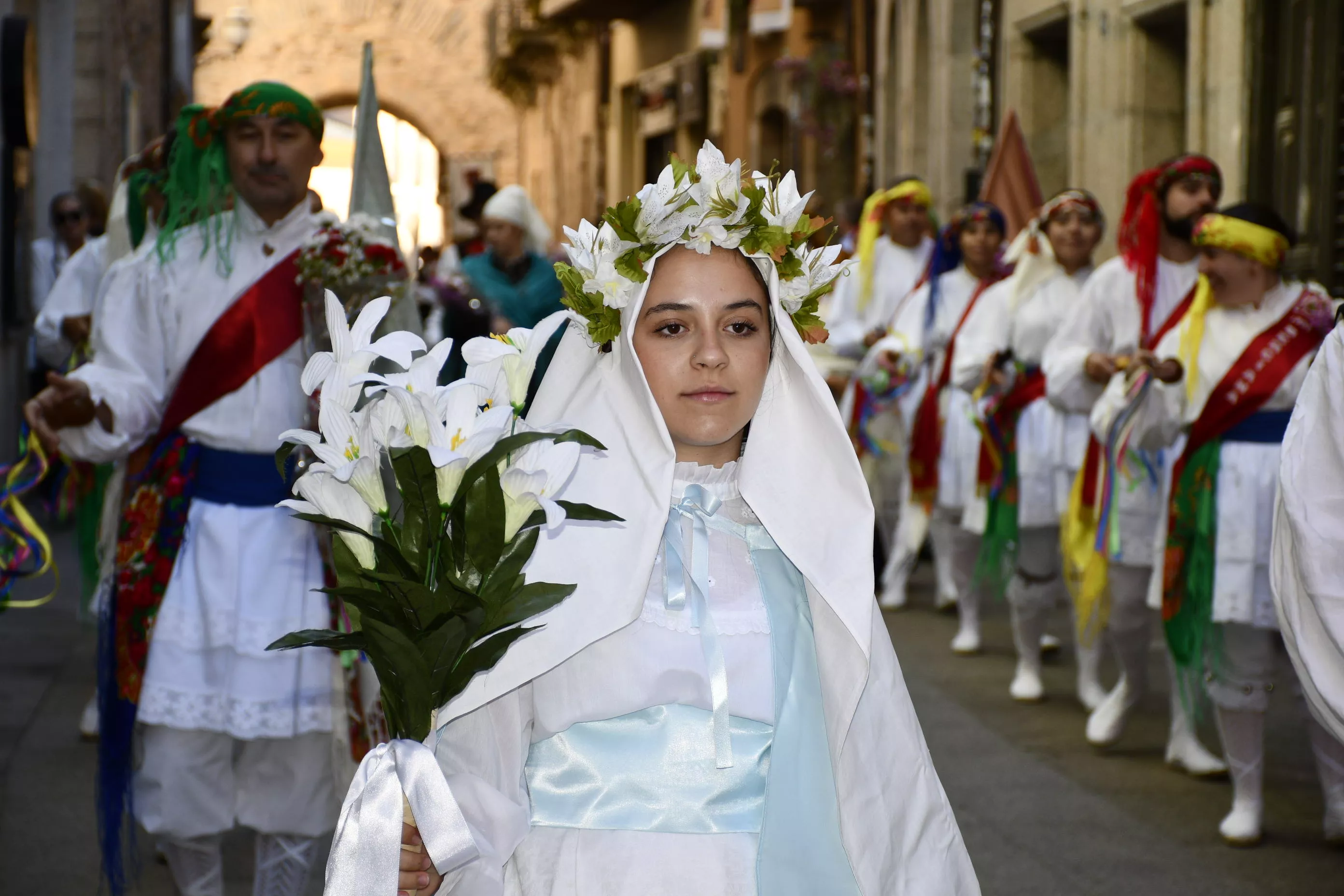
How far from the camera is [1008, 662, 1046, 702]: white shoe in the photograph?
26.3ft

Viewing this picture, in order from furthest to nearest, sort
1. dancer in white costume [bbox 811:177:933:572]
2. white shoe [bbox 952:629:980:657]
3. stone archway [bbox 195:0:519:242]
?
stone archway [bbox 195:0:519:242], dancer in white costume [bbox 811:177:933:572], white shoe [bbox 952:629:980:657]

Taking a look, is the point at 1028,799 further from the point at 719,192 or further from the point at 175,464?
the point at 719,192

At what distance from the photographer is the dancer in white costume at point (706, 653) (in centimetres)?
278

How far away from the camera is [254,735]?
443 cm

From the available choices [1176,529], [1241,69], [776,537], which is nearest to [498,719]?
[776,537]

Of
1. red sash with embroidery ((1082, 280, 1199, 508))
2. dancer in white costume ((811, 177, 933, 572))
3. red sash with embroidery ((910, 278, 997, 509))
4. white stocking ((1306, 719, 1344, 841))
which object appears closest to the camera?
white stocking ((1306, 719, 1344, 841))

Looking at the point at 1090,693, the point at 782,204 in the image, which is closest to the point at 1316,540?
the point at 782,204

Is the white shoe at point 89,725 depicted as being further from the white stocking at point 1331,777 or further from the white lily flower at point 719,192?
the white lily flower at point 719,192

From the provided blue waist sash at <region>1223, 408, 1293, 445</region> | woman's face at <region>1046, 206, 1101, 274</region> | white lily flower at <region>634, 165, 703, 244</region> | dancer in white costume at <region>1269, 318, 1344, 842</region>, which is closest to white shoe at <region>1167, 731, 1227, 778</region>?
blue waist sash at <region>1223, 408, 1293, 445</region>

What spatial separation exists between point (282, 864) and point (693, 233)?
2.35 metres

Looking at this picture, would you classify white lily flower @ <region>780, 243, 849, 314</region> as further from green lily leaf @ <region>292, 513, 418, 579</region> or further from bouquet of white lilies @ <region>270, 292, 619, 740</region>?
green lily leaf @ <region>292, 513, 418, 579</region>

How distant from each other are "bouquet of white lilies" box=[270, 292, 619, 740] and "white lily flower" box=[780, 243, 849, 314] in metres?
0.68

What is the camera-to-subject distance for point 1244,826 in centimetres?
580

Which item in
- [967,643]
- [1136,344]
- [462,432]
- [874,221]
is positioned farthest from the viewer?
[874,221]
